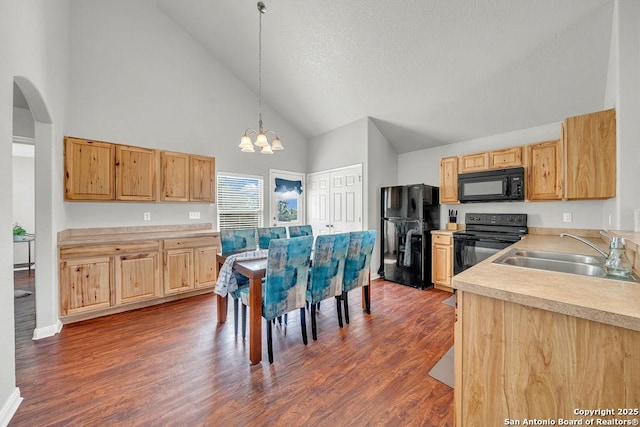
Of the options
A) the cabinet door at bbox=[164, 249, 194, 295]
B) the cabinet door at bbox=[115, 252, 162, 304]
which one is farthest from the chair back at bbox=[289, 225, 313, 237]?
the cabinet door at bbox=[115, 252, 162, 304]

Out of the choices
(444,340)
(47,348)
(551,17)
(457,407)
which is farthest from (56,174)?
(551,17)

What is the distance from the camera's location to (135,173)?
3.43 metres

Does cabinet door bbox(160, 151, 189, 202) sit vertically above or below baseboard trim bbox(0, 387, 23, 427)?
above

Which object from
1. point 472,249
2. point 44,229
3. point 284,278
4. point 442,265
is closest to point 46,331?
point 44,229

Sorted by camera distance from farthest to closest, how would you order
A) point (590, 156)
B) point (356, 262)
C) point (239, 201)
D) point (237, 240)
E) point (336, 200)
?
→ point (336, 200) → point (239, 201) → point (237, 240) → point (356, 262) → point (590, 156)

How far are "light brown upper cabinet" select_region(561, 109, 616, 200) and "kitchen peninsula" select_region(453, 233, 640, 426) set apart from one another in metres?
1.73

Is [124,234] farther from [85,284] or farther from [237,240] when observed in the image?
[237,240]

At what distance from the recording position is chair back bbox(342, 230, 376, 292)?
275cm

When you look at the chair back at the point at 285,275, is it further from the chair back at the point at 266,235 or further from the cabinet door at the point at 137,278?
the cabinet door at the point at 137,278

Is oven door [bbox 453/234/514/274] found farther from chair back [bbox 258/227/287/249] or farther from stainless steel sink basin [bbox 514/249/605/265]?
chair back [bbox 258/227/287/249]

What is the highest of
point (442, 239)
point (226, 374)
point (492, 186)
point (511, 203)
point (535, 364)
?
point (492, 186)

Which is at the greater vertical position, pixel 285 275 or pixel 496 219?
pixel 496 219

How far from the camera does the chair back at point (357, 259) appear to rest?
275cm

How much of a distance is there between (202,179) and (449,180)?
3.84 metres
